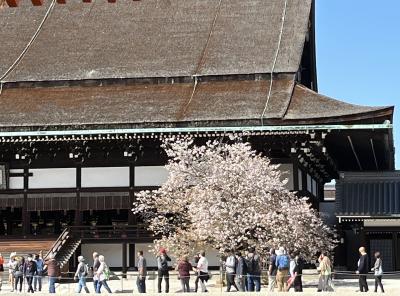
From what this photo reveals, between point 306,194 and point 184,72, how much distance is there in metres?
7.53

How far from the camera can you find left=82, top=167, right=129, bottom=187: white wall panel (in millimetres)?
32938

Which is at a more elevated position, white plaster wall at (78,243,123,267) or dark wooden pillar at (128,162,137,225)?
dark wooden pillar at (128,162,137,225)

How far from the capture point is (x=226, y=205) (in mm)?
27609

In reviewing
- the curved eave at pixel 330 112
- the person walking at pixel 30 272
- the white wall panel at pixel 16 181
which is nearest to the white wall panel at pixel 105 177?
the white wall panel at pixel 16 181

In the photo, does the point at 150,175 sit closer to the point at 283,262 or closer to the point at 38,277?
Result: the point at 38,277

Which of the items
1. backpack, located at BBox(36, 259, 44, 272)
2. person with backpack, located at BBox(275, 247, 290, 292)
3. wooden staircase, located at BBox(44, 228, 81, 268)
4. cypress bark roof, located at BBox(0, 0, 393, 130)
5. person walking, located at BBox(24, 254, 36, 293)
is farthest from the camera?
cypress bark roof, located at BBox(0, 0, 393, 130)

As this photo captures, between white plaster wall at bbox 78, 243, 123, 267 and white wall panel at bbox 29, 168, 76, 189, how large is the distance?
250cm

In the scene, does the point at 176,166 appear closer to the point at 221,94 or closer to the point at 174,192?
the point at 174,192

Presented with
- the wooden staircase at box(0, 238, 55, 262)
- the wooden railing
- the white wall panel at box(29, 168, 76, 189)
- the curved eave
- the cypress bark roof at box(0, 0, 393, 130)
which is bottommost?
the wooden staircase at box(0, 238, 55, 262)

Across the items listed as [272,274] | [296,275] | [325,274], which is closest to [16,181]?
[272,274]

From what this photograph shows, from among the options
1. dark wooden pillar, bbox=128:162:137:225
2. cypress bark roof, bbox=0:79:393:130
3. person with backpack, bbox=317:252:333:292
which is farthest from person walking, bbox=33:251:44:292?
person with backpack, bbox=317:252:333:292

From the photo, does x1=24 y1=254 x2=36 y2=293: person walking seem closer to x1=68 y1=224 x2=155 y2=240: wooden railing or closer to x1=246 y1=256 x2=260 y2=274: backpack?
x1=246 y1=256 x2=260 y2=274: backpack

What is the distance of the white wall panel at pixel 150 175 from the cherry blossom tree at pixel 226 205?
4.80 feet

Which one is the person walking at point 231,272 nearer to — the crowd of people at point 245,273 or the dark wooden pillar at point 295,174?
the crowd of people at point 245,273
